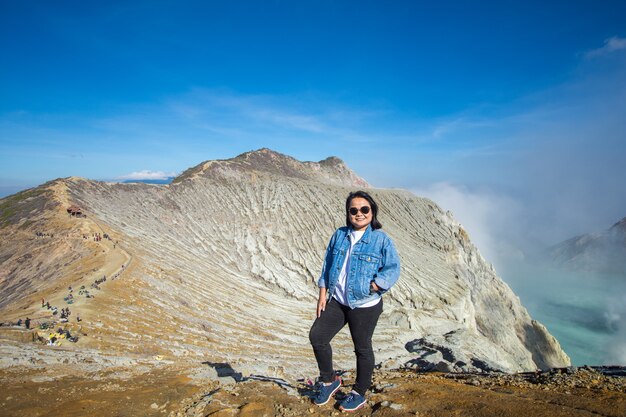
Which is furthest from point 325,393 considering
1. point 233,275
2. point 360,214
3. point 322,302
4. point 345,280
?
point 233,275

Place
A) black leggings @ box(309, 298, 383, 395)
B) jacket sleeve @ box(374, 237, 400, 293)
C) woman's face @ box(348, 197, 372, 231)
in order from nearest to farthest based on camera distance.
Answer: jacket sleeve @ box(374, 237, 400, 293), black leggings @ box(309, 298, 383, 395), woman's face @ box(348, 197, 372, 231)

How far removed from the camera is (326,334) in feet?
18.5

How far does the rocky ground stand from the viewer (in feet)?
18.3

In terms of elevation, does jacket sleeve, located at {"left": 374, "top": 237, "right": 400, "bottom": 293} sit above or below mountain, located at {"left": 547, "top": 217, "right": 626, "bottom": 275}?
above

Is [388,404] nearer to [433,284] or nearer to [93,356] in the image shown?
[93,356]

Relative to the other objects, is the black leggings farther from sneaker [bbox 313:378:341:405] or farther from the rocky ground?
the rocky ground

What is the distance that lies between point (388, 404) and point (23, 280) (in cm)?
2467

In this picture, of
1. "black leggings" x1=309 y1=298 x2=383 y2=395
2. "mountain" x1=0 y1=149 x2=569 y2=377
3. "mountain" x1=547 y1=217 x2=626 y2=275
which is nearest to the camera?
"black leggings" x1=309 y1=298 x2=383 y2=395

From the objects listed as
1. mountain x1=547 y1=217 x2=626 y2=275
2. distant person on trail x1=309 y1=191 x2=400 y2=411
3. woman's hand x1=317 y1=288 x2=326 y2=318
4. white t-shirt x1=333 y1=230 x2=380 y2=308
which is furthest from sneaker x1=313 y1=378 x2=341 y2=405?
mountain x1=547 y1=217 x2=626 y2=275

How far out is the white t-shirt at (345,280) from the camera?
17.9ft

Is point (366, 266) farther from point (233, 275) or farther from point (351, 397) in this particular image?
point (233, 275)

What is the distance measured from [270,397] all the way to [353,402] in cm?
184

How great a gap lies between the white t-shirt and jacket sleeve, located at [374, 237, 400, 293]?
0.36 metres

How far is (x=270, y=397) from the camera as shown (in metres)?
6.59
